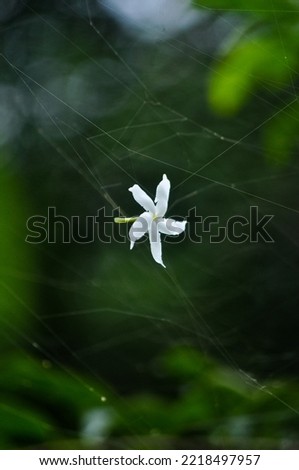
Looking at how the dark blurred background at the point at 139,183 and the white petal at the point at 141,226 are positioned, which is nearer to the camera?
the white petal at the point at 141,226

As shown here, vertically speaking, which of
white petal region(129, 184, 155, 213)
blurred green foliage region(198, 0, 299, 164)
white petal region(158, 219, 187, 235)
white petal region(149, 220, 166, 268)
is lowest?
white petal region(149, 220, 166, 268)

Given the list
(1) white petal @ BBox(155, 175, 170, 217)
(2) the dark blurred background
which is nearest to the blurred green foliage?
(2) the dark blurred background

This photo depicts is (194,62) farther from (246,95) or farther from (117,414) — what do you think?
(117,414)

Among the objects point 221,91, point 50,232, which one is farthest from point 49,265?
point 221,91

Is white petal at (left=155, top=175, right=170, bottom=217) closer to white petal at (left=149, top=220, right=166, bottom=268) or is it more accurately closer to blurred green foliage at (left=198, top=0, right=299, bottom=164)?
white petal at (left=149, top=220, right=166, bottom=268)

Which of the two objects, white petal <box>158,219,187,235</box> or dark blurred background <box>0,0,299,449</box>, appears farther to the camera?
dark blurred background <box>0,0,299,449</box>

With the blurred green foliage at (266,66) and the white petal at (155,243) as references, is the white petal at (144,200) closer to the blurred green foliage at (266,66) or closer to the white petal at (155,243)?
the white petal at (155,243)

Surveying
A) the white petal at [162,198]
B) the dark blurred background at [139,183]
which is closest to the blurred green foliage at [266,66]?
the dark blurred background at [139,183]
